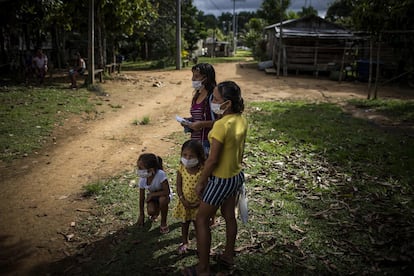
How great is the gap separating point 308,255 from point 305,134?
5.08 metres

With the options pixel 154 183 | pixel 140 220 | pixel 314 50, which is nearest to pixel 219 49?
pixel 314 50

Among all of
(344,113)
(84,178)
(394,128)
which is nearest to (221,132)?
(84,178)

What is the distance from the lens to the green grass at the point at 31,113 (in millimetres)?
7164

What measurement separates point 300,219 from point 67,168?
166 inches

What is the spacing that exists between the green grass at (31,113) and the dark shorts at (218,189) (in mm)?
5155

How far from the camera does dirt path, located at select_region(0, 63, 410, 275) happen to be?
392 cm

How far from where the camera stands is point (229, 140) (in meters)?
2.85

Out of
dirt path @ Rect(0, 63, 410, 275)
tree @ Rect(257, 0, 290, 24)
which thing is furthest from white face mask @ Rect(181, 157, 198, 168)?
tree @ Rect(257, 0, 290, 24)

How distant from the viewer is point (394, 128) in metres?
9.20

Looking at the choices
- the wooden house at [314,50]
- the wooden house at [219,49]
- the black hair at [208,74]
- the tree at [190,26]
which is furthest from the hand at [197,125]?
the wooden house at [219,49]

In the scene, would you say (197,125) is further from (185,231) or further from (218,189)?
(185,231)

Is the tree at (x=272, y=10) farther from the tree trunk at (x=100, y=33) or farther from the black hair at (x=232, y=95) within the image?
the black hair at (x=232, y=95)

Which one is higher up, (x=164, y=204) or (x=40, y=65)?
(x=40, y=65)

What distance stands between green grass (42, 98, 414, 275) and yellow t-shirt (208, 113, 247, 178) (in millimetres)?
1205
